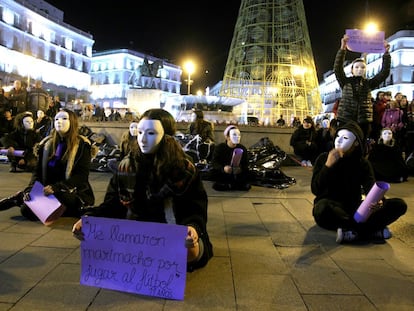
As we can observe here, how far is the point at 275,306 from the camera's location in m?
2.65

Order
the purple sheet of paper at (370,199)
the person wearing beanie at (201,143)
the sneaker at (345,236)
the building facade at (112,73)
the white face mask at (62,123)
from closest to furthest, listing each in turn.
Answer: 1. the purple sheet of paper at (370,199)
2. the sneaker at (345,236)
3. the white face mask at (62,123)
4. the person wearing beanie at (201,143)
5. the building facade at (112,73)

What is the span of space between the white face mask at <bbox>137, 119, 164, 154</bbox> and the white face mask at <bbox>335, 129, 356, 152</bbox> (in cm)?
209

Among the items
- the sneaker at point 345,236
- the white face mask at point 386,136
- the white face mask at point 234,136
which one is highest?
the white face mask at point 386,136

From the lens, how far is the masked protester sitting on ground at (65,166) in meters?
4.66

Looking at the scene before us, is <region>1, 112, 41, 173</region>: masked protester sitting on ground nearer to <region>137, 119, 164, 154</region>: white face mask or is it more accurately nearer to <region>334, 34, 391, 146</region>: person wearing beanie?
<region>334, 34, 391, 146</region>: person wearing beanie

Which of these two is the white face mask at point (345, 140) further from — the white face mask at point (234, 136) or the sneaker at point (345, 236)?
the white face mask at point (234, 136)

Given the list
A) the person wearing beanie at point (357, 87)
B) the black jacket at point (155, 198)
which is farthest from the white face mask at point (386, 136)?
the black jacket at point (155, 198)

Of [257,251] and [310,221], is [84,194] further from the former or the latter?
[310,221]

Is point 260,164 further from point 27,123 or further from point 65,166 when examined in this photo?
point 27,123

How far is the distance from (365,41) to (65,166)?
18.0ft

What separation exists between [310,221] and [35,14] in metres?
60.7

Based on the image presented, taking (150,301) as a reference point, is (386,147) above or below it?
above

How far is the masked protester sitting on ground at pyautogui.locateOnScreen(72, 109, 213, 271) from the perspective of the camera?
2988 millimetres

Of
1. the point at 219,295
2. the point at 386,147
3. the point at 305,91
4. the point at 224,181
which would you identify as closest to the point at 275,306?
the point at 219,295
